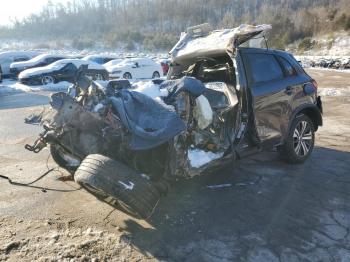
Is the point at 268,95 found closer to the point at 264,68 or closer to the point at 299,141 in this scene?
the point at 264,68

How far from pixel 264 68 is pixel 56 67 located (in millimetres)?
17136

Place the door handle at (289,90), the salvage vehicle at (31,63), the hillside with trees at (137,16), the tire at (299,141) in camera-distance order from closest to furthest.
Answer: the door handle at (289,90)
the tire at (299,141)
the salvage vehicle at (31,63)
the hillside with trees at (137,16)

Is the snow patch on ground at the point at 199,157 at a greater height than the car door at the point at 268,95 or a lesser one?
lesser

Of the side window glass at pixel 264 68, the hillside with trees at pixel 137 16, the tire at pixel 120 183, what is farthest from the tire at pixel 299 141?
the hillside with trees at pixel 137 16

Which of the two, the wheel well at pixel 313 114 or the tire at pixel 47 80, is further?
the tire at pixel 47 80

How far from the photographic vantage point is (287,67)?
241 inches

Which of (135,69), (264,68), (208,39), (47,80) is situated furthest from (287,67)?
(135,69)

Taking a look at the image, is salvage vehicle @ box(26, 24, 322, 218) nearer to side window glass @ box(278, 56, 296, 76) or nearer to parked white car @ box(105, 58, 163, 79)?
side window glass @ box(278, 56, 296, 76)

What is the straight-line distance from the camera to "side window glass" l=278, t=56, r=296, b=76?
239 inches

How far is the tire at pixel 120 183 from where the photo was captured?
3533mm

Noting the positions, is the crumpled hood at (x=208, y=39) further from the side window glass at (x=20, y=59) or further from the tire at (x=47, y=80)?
the side window glass at (x=20, y=59)

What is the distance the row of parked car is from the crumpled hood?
47.7 feet

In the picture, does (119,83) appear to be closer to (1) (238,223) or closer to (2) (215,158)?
(2) (215,158)

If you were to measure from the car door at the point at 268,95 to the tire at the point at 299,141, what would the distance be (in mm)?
261
